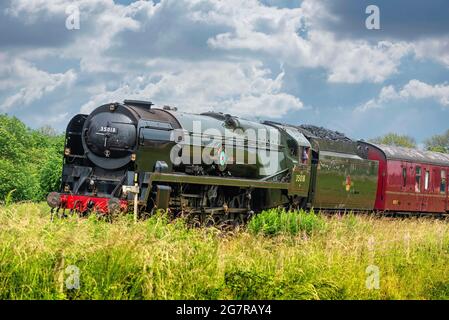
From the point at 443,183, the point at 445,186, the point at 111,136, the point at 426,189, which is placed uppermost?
the point at 111,136

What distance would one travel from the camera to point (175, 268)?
9133 millimetres

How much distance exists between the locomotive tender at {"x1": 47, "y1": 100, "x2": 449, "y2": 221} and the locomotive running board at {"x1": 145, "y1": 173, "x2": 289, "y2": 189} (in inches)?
1.0

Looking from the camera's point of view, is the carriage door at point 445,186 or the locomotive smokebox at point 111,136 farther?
the carriage door at point 445,186

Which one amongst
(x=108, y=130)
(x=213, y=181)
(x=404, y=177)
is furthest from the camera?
(x=404, y=177)

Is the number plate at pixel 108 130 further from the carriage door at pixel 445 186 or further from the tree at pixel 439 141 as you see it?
the tree at pixel 439 141

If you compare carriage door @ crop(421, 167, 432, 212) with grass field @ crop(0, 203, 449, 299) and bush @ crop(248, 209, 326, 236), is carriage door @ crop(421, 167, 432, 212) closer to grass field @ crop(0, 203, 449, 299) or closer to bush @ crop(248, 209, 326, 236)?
bush @ crop(248, 209, 326, 236)

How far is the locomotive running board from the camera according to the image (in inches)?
613

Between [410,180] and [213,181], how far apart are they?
13581mm

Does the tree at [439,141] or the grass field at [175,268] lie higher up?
the tree at [439,141]

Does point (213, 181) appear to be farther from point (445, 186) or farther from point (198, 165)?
point (445, 186)

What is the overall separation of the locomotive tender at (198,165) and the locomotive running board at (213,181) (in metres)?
0.03

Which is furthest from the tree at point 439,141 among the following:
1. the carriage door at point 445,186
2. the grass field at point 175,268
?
the grass field at point 175,268

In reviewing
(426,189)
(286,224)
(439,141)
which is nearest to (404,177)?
(426,189)

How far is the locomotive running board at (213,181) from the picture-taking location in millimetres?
15571
